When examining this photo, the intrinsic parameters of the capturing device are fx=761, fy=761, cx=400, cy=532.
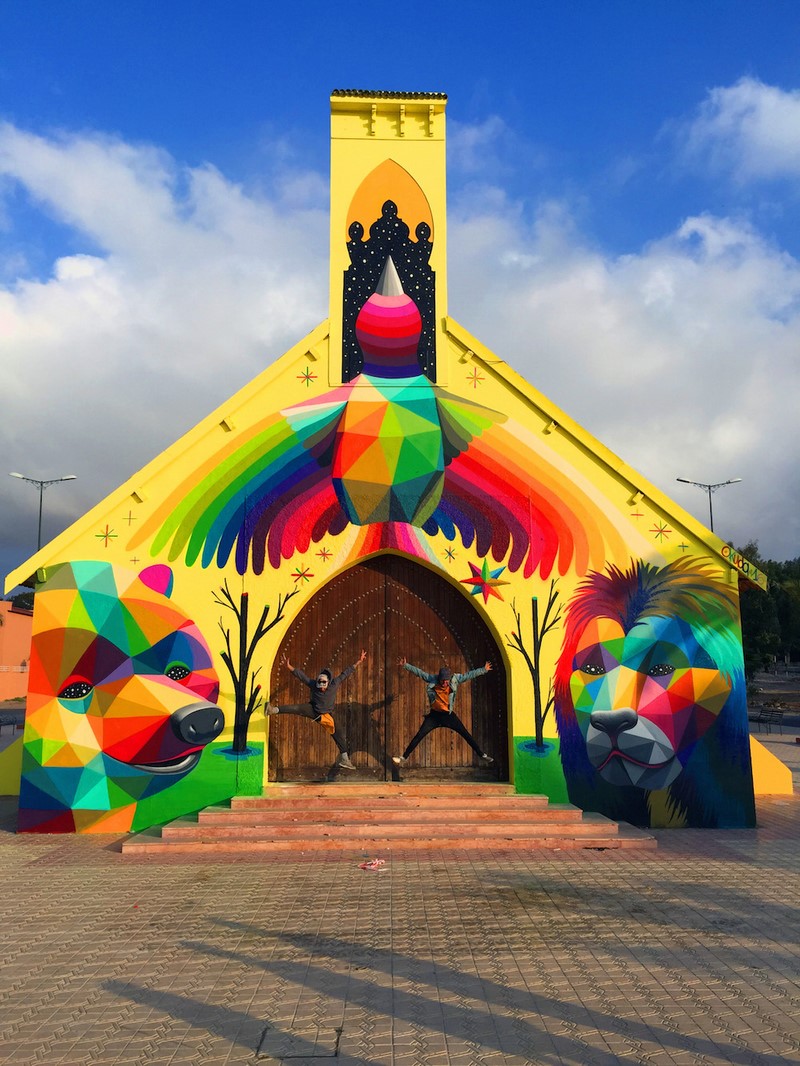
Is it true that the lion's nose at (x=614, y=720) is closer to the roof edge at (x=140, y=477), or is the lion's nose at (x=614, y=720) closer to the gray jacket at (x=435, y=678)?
the gray jacket at (x=435, y=678)

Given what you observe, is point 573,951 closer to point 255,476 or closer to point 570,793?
point 570,793

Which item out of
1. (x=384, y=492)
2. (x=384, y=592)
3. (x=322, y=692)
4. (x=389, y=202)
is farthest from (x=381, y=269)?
(x=322, y=692)

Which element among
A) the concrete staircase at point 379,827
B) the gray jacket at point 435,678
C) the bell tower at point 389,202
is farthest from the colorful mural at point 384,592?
the concrete staircase at point 379,827

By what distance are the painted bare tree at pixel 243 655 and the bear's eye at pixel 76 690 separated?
1866 mm

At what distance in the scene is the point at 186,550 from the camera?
1064 cm

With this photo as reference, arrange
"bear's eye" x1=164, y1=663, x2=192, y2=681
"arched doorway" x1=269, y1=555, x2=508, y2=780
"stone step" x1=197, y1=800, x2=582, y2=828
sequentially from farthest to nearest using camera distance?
"arched doorway" x1=269, y1=555, x2=508, y2=780 → "bear's eye" x1=164, y1=663, x2=192, y2=681 → "stone step" x1=197, y1=800, x2=582, y2=828

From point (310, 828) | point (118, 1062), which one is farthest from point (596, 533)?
point (118, 1062)

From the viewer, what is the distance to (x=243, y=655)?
416 inches

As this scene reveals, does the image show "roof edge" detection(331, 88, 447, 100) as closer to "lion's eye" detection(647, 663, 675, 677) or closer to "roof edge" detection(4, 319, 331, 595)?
"roof edge" detection(4, 319, 331, 595)

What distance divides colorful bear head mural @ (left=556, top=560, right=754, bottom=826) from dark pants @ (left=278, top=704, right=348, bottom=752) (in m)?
3.06

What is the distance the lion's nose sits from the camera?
1059cm

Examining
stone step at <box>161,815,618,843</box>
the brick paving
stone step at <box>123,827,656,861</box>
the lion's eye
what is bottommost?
the brick paving

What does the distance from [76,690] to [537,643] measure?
638 cm

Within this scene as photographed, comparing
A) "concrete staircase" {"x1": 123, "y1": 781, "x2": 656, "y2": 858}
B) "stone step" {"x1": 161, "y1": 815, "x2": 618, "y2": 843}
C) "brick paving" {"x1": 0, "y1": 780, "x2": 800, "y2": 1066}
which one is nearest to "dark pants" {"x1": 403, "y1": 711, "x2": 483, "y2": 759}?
"concrete staircase" {"x1": 123, "y1": 781, "x2": 656, "y2": 858}
